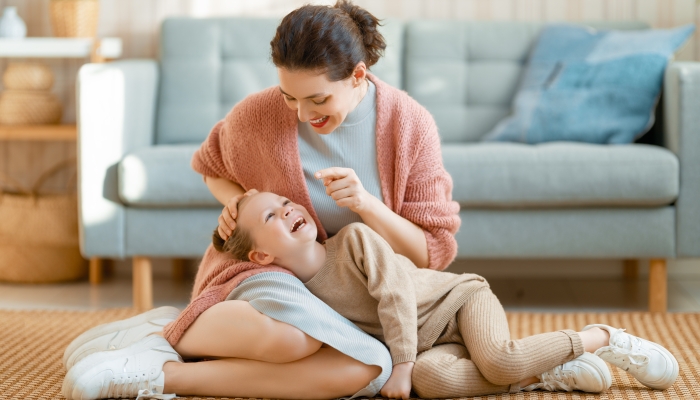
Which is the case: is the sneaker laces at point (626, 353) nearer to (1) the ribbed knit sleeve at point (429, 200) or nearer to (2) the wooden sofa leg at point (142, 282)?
(1) the ribbed knit sleeve at point (429, 200)

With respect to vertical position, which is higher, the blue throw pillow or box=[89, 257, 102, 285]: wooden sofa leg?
the blue throw pillow

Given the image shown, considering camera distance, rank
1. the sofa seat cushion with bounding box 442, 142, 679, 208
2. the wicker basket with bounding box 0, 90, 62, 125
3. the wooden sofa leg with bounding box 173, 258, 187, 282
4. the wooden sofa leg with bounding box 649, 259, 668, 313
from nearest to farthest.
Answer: the sofa seat cushion with bounding box 442, 142, 679, 208, the wooden sofa leg with bounding box 649, 259, 668, 313, the wicker basket with bounding box 0, 90, 62, 125, the wooden sofa leg with bounding box 173, 258, 187, 282

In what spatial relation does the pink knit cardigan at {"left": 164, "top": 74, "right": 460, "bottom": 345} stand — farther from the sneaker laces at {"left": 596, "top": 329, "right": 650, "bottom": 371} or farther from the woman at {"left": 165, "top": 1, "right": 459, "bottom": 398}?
the sneaker laces at {"left": 596, "top": 329, "right": 650, "bottom": 371}

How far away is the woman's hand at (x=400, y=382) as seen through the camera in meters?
1.44

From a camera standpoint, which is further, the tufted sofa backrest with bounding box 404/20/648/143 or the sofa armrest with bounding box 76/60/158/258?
the tufted sofa backrest with bounding box 404/20/648/143

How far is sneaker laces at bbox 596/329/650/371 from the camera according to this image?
1.46 meters

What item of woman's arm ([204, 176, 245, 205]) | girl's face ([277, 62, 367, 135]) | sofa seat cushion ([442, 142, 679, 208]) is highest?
girl's face ([277, 62, 367, 135])

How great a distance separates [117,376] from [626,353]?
0.88 m

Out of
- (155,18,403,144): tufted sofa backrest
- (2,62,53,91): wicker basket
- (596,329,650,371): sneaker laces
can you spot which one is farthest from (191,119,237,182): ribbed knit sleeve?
(2,62,53,91): wicker basket

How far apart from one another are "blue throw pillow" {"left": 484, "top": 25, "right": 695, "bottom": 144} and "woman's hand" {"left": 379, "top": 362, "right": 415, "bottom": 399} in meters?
1.27

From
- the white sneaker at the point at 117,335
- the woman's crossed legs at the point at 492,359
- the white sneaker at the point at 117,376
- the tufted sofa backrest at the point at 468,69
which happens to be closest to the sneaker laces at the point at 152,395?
the white sneaker at the point at 117,376

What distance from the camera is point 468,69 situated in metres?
2.84

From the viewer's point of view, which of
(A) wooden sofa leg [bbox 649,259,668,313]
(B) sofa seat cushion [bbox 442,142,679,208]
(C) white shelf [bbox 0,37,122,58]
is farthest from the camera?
(C) white shelf [bbox 0,37,122,58]

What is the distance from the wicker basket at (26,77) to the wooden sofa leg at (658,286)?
2086mm
